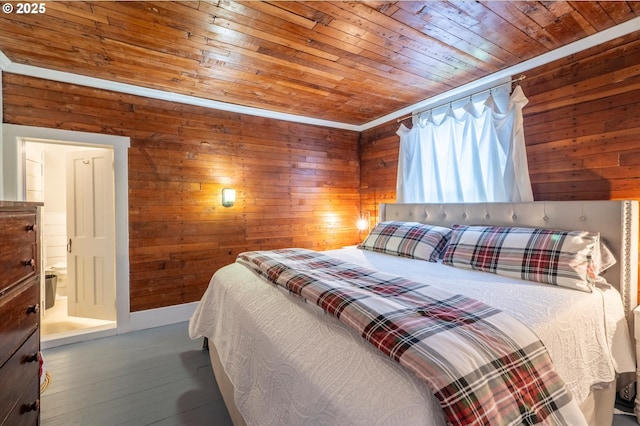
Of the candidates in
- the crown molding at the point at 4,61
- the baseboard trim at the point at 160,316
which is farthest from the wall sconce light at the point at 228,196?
the crown molding at the point at 4,61

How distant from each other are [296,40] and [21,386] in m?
2.42

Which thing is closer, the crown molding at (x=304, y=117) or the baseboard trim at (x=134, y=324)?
the crown molding at (x=304, y=117)

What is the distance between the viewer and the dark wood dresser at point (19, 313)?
106cm

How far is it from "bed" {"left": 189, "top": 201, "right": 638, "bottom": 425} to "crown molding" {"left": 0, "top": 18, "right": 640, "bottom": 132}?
1163 mm

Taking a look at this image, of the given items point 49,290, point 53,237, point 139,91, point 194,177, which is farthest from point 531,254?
point 53,237

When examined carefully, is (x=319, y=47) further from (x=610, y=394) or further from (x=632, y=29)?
(x=610, y=394)

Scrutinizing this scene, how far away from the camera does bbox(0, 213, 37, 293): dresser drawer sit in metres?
1.06

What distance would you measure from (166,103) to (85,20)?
1.22 m

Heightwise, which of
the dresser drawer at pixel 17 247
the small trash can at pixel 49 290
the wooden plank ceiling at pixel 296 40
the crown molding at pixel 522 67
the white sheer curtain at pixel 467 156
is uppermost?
the wooden plank ceiling at pixel 296 40

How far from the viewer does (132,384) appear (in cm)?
211

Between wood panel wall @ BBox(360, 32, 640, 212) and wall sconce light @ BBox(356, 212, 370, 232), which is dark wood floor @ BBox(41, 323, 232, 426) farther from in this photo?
wood panel wall @ BBox(360, 32, 640, 212)

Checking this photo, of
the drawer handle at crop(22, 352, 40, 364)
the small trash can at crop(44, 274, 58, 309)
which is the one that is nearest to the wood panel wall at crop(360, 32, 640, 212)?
the drawer handle at crop(22, 352, 40, 364)

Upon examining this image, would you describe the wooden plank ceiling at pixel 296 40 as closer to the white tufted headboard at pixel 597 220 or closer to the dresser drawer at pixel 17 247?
the white tufted headboard at pixel 597 220

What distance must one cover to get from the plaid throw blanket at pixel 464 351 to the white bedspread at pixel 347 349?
57 mm
